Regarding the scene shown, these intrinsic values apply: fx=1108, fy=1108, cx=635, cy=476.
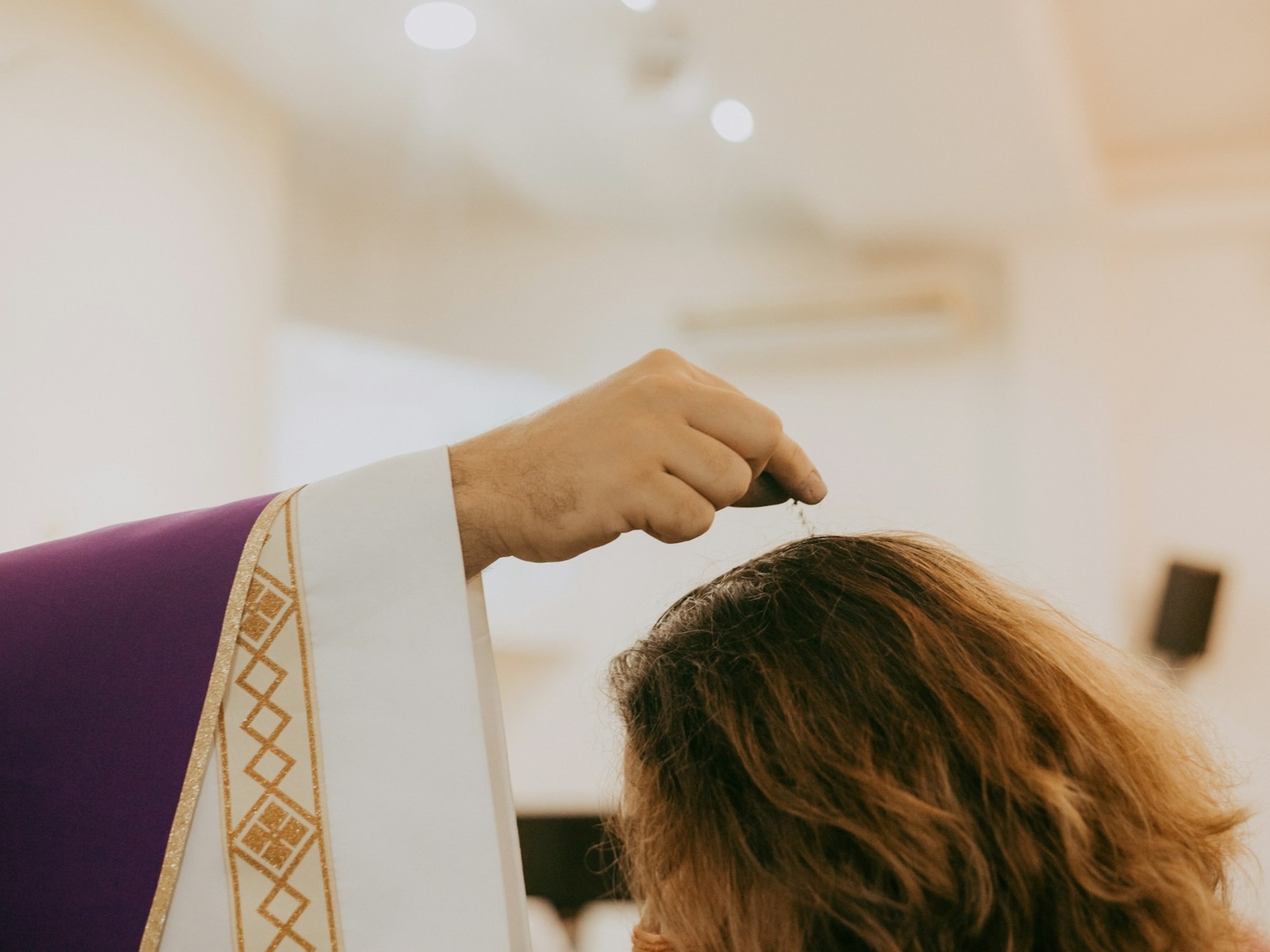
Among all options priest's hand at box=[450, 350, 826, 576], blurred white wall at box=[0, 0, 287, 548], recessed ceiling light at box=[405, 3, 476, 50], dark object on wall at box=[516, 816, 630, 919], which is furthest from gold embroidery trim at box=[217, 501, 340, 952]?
dark object on wall at box=[516, 816, 630, 919]

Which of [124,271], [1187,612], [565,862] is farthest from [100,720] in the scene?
[1187,612]

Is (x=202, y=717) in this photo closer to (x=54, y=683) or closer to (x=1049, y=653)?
(x=54, y=683)

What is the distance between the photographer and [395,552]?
802 millimetres

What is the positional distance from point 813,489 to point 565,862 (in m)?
3.05

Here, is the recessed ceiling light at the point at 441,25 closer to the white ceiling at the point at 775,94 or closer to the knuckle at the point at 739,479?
the white ceiling at the point at 775,94

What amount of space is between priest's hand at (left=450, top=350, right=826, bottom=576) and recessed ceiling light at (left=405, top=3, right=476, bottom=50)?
87.5 inches

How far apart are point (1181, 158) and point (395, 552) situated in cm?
361

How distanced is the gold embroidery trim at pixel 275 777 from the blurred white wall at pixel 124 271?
1818 millimetres

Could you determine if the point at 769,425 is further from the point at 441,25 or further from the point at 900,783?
the point at 441,25

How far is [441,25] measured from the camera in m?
2.75

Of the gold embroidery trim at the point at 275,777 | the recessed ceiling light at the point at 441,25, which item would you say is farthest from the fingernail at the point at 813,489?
the recessed ceiling light at the point at 441,25

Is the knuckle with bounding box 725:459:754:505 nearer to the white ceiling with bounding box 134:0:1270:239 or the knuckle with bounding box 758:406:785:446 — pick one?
the knuckle with bounding box 758:406:785:446

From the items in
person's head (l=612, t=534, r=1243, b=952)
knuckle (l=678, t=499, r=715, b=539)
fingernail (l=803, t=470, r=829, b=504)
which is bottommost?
person's head (l=612, t=534, r=1243, b=952)

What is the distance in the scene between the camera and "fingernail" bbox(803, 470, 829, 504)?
2.71ft
